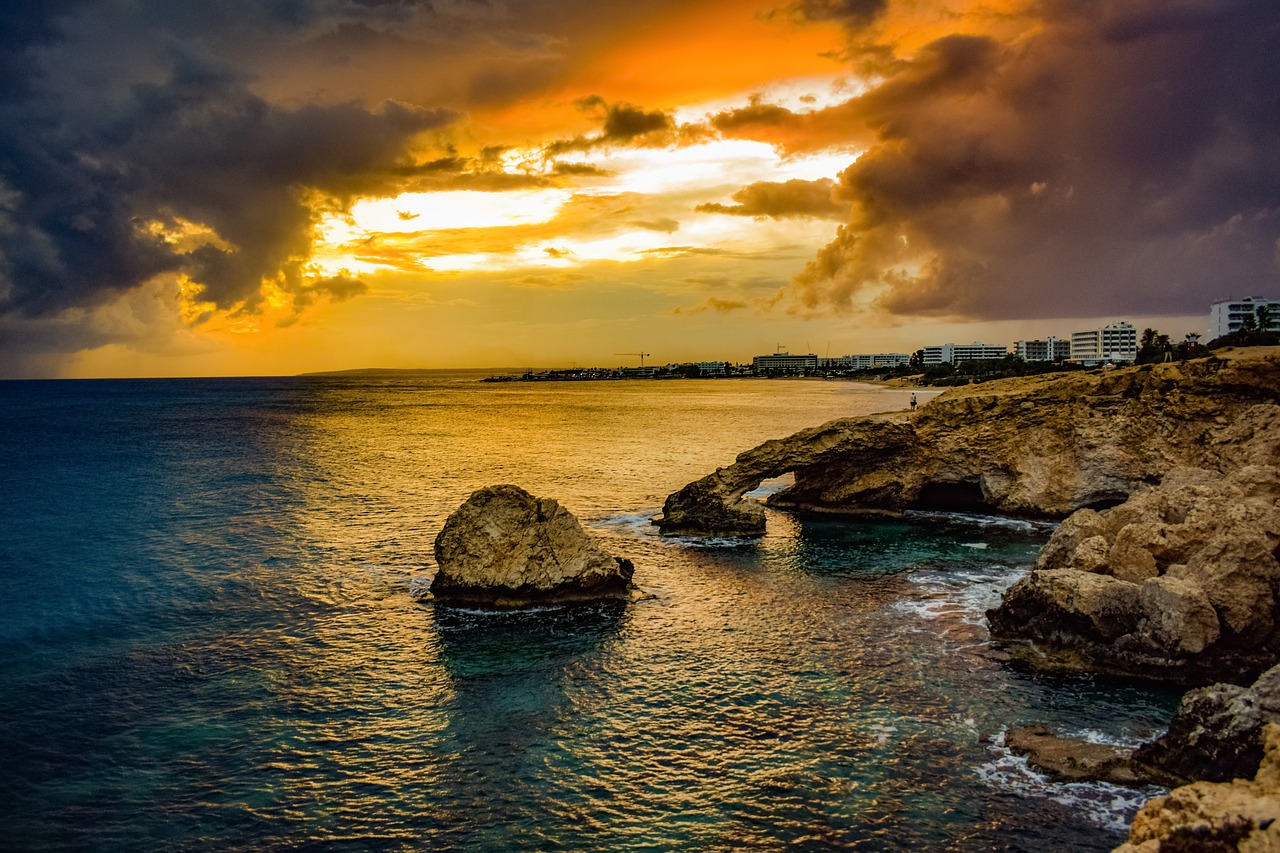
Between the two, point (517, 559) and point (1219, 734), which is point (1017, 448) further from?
point (1219, 734)

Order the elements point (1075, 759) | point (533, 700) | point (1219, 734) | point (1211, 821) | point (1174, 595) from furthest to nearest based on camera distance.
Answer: point (1174, 595) < point (533, 700) < point (1075, 759) < point (1219, 734) < point (1211, 821)

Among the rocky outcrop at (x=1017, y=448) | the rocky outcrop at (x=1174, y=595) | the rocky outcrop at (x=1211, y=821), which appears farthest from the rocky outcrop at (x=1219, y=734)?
the rocky outcrop at (x=1017, y=448)

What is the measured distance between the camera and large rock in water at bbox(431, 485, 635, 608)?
28.8 metres

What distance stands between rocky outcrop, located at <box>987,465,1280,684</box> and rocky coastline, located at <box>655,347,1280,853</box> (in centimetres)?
5

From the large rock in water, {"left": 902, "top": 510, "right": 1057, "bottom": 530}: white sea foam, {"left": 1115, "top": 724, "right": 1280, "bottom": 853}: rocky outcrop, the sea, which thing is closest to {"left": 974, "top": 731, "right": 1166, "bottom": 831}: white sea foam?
the sea

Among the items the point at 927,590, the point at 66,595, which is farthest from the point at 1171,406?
the point at 66,595

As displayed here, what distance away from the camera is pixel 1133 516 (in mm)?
27141

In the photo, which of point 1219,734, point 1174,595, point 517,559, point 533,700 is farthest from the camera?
point 517,559

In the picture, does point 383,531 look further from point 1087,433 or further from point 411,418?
point 411,418

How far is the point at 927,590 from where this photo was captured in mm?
30062

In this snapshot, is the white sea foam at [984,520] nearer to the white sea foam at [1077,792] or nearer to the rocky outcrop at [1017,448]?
the rocky outcrop at [1017,448]

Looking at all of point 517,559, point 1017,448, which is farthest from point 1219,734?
point 1017,448

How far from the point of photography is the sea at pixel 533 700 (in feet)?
50.6

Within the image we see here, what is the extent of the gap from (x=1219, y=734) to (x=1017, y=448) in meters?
30.7
